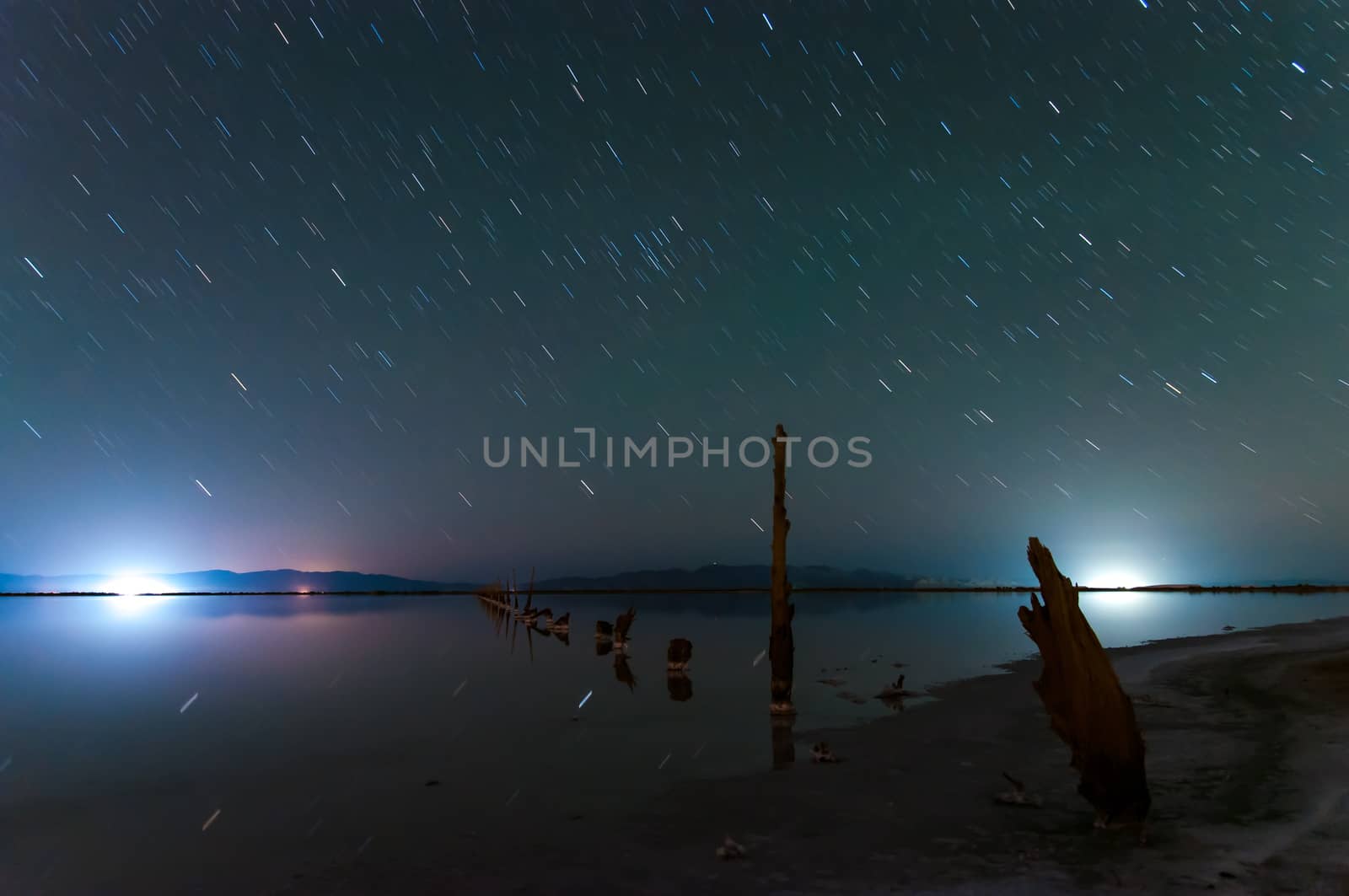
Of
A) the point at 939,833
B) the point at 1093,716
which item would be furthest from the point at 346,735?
the point at 1093,716

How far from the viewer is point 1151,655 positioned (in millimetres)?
31578

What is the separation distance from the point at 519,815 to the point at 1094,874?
273 inches

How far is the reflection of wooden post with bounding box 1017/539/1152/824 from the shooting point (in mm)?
9438

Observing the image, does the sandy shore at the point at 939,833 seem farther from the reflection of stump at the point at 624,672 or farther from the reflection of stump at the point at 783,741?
the reflection of stump at the point at 624,672

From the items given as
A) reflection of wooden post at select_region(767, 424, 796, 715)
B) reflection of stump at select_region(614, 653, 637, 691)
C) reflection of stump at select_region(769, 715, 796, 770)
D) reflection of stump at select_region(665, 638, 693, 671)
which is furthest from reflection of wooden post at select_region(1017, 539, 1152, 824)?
reflection of stump at select_region(665, 638, 693, 671)

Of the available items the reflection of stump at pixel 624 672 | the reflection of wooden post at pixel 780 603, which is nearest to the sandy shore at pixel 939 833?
the reflection of wooden post at pixel 780 603

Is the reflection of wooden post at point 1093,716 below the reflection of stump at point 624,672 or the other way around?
the other way around

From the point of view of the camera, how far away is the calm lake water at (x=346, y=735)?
11266 millimetres

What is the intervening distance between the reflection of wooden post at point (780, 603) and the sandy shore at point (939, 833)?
12.0 feet

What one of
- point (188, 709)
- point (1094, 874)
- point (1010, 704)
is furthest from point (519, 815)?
point (188, 709)

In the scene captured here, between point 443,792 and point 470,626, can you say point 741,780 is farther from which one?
point 470,626

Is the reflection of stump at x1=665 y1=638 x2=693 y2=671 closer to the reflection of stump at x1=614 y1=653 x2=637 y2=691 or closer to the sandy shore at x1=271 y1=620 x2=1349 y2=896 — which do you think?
the reflection of stump at x1=614 y1=653 x2=637 y2=691

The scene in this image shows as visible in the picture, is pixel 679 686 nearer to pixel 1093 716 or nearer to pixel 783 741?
pixel 783 741

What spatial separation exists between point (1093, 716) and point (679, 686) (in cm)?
1757
